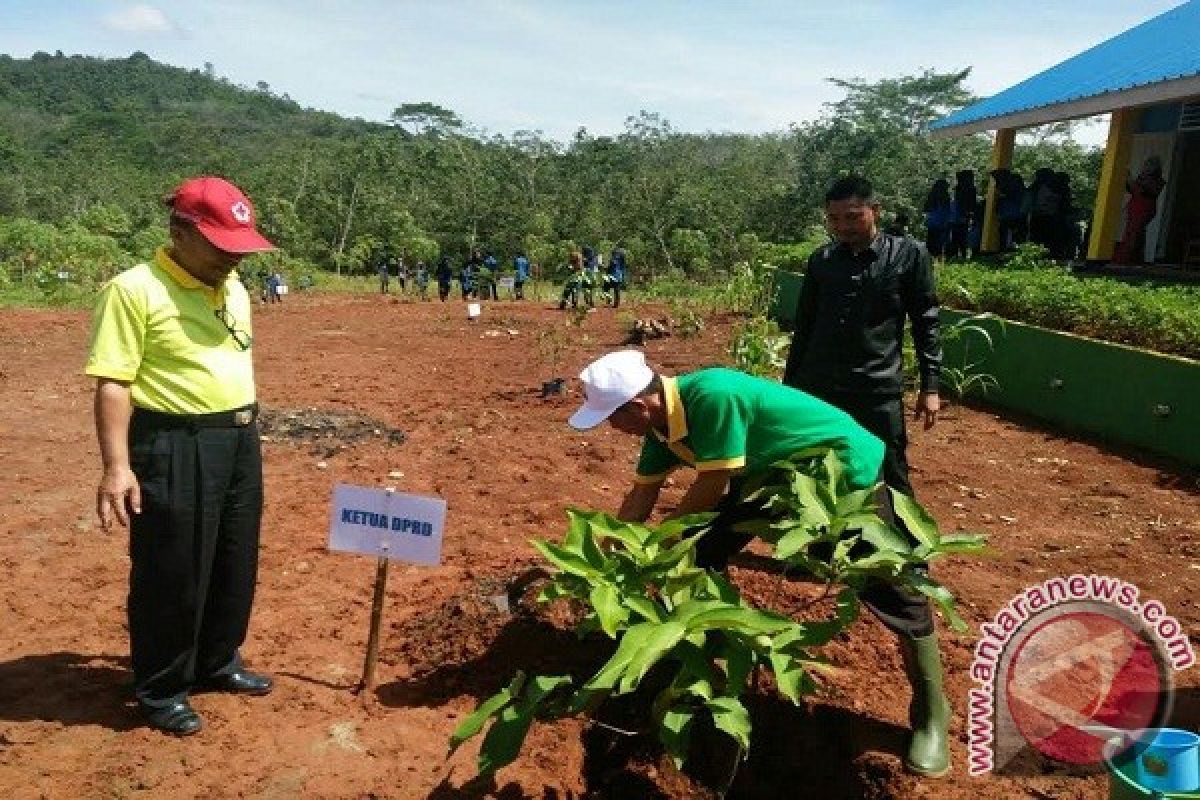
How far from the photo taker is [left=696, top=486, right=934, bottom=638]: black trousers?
8.68 feet

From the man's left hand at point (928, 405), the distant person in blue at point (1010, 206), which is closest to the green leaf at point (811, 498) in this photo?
the man's left hand at point (928, 405)

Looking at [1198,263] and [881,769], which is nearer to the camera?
[881,769]

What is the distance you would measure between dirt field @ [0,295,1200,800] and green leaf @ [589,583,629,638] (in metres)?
0.82

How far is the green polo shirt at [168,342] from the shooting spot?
247 cm

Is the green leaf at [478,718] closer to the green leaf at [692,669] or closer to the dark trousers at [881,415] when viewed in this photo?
the green leaf at [692,669]

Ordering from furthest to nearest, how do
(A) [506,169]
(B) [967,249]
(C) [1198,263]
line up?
1. (A) [506,169]
2. (B) [967,249]
3. (C) [1198,263]

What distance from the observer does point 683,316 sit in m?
11.9

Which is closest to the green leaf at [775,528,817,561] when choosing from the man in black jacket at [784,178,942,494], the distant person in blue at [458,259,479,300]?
the man in black jacket at [784,178,942,494]

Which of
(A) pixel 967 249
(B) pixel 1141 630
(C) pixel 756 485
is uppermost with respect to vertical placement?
(A) pixel 967 249

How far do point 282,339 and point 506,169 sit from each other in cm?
2857

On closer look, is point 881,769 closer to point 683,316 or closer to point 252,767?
point 252,767

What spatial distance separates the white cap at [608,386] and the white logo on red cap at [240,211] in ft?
3.70

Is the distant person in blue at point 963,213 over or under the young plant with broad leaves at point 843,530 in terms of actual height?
over

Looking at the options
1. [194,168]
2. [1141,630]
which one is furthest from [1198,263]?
[194,168]
